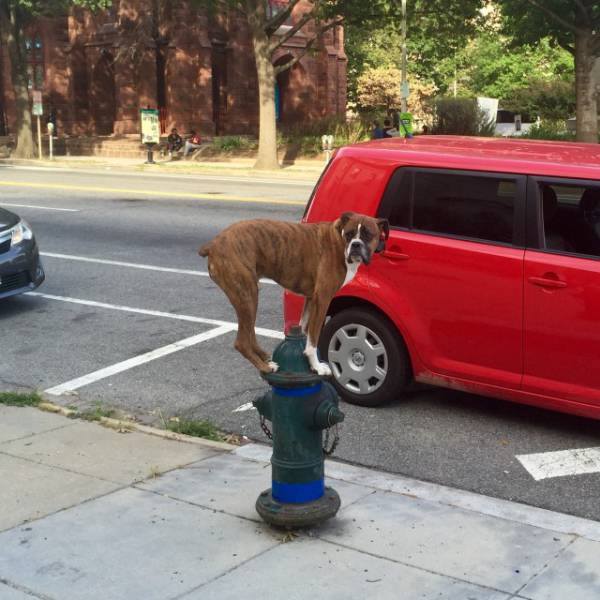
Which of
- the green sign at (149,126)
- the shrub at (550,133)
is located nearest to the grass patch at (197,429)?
the shrub at (550,133)

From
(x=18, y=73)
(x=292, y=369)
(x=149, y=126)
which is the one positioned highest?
(x=18, y=73)

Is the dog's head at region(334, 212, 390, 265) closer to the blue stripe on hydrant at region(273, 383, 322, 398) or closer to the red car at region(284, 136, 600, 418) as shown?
the blue stripe on hydrant at region(273, 383, 322, 398)

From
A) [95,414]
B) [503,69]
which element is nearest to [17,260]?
[95,414]

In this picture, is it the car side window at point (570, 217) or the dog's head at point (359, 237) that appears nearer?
the dog's head at point (359, 237)

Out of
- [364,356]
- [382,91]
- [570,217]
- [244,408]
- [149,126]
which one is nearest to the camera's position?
[570,217]

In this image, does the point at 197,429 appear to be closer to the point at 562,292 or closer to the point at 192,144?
the point at 562,292

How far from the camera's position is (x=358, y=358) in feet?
22.9

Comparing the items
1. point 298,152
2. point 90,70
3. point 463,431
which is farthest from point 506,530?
point 90,70

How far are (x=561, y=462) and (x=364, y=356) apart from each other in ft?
5.25

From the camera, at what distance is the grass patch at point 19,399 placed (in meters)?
7.29

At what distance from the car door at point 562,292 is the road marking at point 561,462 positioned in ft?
1.22

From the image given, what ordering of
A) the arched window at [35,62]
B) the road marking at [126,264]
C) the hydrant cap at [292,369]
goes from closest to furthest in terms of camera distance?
the hydrant cap at [292,369], the road marking at [126,264], the arched window at [35,62]

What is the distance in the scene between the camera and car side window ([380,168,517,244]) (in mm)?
6418

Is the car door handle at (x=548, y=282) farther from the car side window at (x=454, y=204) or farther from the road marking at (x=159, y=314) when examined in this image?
the road marking at (x=159, y=314)
